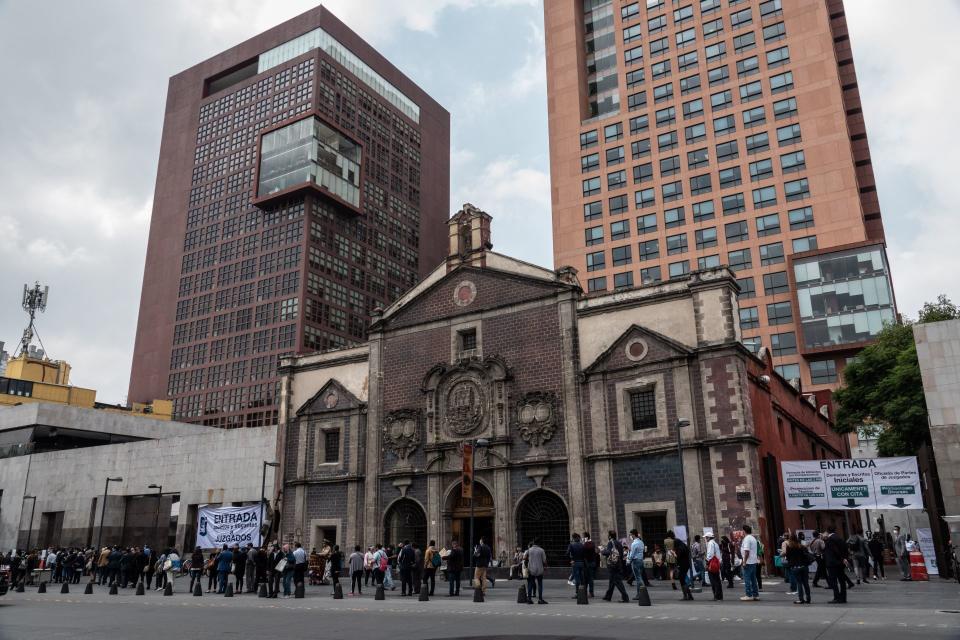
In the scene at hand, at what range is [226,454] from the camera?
47.6m

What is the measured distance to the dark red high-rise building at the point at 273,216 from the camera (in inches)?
3949

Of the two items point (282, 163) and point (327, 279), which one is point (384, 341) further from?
point (282, 163)

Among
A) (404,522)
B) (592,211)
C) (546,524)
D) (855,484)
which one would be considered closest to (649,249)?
(592,211)

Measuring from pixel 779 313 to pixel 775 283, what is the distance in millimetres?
2747

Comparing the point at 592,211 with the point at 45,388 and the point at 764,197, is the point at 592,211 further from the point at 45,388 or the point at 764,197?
the point at 45,388

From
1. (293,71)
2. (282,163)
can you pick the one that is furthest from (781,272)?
(293,71)

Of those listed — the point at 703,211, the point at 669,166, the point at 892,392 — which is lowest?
the point at 892,392

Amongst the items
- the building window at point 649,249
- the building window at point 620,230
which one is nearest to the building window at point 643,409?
the building window at point 649,249

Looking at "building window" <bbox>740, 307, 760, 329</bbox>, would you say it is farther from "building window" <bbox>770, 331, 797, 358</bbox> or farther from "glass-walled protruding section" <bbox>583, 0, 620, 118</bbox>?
"glass-walled protruding section" <bbox>583, 0, 620, 118</bbox>

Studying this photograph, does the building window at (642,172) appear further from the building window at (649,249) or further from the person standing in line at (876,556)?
the person standing in line at (876,556)

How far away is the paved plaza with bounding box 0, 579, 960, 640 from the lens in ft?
44.4

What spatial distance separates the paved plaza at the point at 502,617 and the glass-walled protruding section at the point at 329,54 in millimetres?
99981

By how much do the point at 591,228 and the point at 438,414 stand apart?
1695 inches

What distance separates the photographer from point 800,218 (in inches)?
2687
